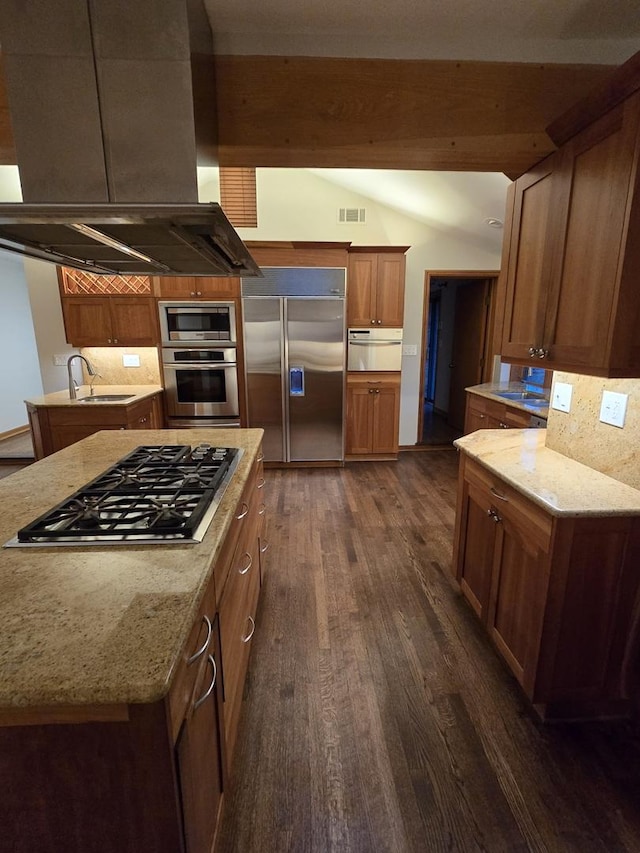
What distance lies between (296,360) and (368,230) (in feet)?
5.80

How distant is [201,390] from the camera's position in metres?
4.30

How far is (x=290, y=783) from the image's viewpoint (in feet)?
4.50

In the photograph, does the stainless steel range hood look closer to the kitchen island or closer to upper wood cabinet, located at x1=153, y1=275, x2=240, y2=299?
the kitchen island

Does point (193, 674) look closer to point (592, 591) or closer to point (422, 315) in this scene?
point (592, 591)

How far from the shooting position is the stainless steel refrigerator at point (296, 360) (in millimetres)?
4098

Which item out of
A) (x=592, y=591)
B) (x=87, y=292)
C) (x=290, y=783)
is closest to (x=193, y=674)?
(x=290, y=783)

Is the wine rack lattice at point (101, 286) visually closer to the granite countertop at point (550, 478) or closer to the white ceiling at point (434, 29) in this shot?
the white ceiling at point (434, 29)

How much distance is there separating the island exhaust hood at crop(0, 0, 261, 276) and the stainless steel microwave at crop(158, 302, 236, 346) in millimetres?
2879

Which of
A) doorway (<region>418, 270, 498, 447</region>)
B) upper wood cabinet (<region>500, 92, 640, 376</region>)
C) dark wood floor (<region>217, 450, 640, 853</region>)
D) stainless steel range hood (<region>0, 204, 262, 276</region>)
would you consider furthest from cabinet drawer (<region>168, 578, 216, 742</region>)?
doorway (<region>418, 270, 498, 447</region>)

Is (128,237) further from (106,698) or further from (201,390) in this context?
(201,390)

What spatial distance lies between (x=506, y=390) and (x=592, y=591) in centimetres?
285

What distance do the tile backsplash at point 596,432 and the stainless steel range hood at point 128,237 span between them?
160 centimetres

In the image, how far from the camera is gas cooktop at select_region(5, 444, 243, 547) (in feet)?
3.71

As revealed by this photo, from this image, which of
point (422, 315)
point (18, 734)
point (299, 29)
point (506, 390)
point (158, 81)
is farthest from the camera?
point (422, 315)
